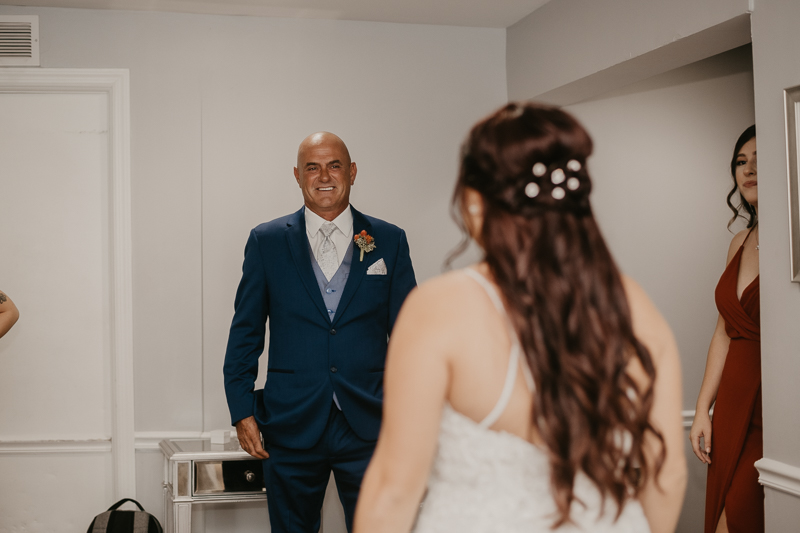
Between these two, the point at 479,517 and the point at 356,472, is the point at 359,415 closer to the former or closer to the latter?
the point at 356,472

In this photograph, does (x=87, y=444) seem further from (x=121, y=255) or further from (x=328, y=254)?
(x=328, y=254)

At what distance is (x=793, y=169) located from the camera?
6.41 feet

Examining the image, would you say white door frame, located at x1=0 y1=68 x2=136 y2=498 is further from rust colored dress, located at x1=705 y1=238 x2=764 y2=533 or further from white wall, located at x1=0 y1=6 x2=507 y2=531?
rust colored dress, located at x1=705 y1=238 x2=764 y2=533

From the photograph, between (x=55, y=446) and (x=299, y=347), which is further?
(x=55, y=446)

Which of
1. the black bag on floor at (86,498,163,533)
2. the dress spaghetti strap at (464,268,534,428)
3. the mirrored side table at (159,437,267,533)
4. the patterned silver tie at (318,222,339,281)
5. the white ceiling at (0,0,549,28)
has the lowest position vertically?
the black bag on floor at (86,498,163,533)

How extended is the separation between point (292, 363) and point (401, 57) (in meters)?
1.87

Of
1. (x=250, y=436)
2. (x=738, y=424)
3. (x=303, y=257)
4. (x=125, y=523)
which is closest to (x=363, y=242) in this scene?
(x=303, y=257)

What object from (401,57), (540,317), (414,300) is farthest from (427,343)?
(401,57)

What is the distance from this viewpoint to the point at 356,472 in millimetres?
2344

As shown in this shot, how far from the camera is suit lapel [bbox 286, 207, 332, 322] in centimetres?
234

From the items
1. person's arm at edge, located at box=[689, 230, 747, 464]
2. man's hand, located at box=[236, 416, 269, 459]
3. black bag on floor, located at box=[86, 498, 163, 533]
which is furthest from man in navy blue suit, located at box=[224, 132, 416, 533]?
person's arm at edge, located at box=[689, 230, 747, 464]

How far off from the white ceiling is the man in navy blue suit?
4.18 feet

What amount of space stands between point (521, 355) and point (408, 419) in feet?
0.65

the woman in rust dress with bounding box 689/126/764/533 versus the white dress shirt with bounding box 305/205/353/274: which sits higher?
the white dress shirt with bounding box 305/205/353/274
